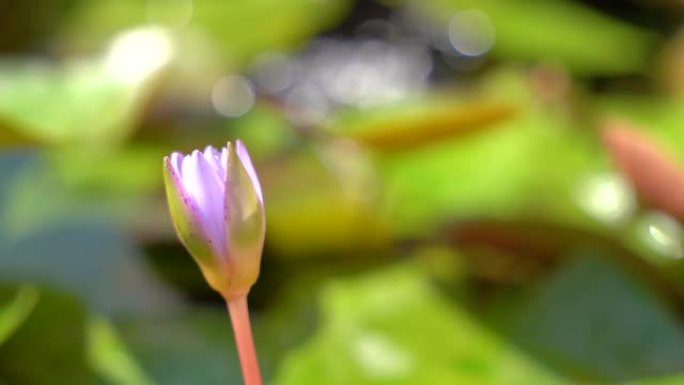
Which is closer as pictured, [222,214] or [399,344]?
[222,214]

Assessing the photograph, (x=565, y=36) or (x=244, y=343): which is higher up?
(x=565, y=36)

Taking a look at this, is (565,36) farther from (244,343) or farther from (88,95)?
(244,343)

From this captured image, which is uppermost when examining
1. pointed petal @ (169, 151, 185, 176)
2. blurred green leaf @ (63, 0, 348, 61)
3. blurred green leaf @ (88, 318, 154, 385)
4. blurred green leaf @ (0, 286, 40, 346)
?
blurred green leaf @ (63, 0, 348, 61)

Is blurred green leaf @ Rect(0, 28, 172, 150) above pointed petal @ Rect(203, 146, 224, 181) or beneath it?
above

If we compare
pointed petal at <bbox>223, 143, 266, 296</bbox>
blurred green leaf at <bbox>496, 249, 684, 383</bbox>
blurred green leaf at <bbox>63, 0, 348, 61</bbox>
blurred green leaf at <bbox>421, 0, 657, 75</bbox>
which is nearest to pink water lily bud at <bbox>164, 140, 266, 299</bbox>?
pointed petal at <bbox>223, 143, 266, 296</bbox>

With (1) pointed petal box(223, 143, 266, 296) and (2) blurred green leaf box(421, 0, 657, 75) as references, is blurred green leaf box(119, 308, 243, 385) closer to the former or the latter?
(1) pointed petal box(223, 143, 266, 296)

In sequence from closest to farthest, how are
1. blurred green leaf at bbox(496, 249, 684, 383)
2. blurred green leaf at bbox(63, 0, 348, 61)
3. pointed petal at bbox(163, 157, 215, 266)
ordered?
1. pointed petal at bbox(163, 157, 215, 266)
2. blurred green leaf at bbox(496, 249, 684, 383)
3. blurred green leaf at bbox(63, 0, 348, 61)

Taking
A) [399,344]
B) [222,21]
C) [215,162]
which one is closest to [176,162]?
[215,162]

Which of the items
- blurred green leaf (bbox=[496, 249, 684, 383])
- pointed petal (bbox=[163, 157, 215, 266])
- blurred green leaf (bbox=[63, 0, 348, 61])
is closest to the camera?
pointed petal (bbox=[163, 157, 215, 266])
